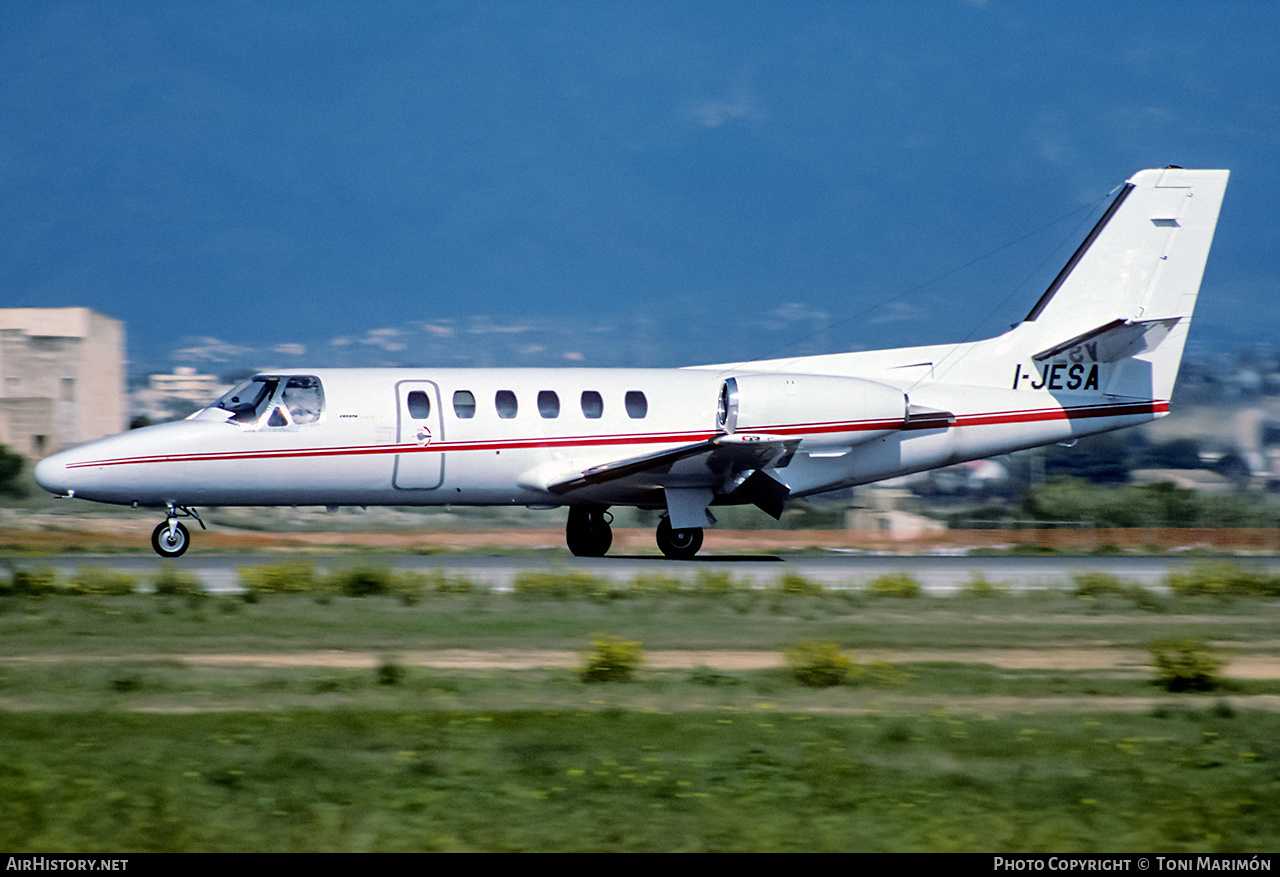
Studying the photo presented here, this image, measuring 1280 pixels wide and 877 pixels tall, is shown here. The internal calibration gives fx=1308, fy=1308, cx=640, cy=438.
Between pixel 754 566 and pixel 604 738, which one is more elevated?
pixel 754 566

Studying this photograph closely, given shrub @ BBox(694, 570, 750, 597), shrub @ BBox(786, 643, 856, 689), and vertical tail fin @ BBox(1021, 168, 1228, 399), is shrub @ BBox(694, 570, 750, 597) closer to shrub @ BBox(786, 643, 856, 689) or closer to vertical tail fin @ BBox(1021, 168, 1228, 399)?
shrub @ BBox(786, 643, 856, 689)

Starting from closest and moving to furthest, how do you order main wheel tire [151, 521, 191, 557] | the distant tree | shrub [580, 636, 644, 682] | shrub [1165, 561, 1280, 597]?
shrub [580, 636, 644, 682] → shrub [1165, 561, 1280, 597] → main wheel tire [151, 521, 191, 557] → the distant tree

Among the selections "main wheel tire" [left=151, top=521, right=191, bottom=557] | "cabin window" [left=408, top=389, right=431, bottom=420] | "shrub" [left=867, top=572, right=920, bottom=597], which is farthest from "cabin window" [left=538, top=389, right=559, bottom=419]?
"shrub" [left=867, top=572, right=920, bottom=597]

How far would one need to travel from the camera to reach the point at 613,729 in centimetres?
895

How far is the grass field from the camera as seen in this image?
22.3ft

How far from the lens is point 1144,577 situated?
21.0 meters

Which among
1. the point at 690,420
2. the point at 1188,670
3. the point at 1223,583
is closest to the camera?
the point at 1188,670

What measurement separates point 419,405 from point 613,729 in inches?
503

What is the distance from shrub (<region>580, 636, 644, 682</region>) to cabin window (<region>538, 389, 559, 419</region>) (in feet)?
35.1

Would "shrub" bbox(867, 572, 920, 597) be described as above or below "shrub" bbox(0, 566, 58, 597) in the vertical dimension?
below

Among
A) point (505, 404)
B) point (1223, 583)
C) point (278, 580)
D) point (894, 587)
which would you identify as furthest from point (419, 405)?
point (1223, 583)

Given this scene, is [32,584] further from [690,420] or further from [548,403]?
[690,420]

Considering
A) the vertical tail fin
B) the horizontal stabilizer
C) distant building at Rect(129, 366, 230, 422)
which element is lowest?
the horizontal stabilizer

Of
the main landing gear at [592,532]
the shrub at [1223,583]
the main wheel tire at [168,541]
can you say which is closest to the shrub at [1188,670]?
the shrub at [1223,583]
